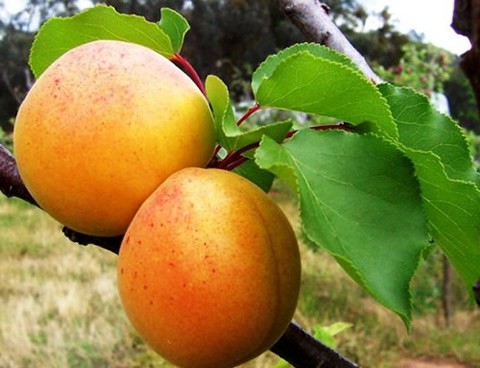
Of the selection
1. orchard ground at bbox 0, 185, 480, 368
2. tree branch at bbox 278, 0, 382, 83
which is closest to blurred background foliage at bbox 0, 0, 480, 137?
orchard ground at bbox 0, 185, 480, 368

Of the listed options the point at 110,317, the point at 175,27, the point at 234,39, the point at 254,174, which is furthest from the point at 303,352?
the point at 234,39

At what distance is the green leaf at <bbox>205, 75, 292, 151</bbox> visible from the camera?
33cm

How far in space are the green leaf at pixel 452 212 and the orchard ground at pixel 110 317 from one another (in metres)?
2.31

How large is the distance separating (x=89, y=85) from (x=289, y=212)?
520 cm

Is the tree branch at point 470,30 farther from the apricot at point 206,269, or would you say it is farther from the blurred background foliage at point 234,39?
the blurred background foliage at point 234,39

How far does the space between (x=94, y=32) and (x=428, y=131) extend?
201mm

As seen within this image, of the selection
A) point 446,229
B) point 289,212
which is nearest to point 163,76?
point 446,229

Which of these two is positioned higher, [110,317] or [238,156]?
[238,156]

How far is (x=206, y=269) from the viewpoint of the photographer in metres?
0.32

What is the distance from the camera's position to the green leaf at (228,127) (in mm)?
333

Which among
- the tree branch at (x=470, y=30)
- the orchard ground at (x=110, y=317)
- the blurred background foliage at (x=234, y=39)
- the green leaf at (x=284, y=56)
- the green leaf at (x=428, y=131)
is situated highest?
the tree branch at (x=470, y=30)

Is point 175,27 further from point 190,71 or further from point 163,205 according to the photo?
point 163,205

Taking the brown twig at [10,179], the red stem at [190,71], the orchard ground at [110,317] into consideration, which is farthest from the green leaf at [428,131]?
the orchard ground at [110,317]

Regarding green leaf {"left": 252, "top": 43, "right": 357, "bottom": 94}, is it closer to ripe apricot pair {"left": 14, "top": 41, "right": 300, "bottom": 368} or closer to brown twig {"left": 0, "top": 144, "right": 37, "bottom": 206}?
ripe apricot pair {"left": 14, "top": 41, "right": 300, "bottom": 368}
